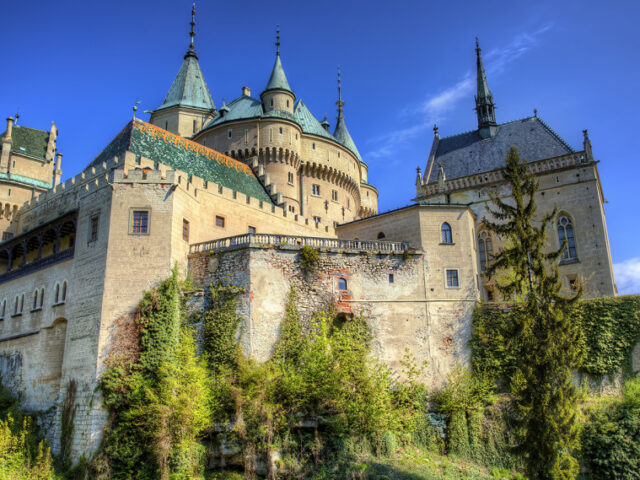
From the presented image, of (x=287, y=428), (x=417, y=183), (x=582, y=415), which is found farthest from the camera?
(x=417, y=183)

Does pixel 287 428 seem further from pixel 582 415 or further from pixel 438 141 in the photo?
pixel 438 141

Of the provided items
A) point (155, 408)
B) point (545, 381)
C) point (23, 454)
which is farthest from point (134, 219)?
point (545, 381)

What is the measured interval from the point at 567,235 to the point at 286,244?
21.0m

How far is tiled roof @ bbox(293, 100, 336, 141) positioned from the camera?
52344mm

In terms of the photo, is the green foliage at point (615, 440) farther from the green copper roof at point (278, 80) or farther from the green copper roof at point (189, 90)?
the green copper roof at point (189, 90)

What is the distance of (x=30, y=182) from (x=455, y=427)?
39.6m

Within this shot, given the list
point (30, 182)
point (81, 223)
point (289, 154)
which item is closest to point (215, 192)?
point (81, 223)

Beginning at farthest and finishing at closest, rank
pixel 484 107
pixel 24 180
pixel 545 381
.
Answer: pixel 484 107 → pixel 24 180 → pixel 545 381

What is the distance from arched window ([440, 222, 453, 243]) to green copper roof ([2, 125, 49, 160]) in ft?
120

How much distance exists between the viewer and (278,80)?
5138 centimetres

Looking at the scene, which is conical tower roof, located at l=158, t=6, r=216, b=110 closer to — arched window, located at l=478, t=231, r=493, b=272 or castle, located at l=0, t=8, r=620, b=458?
castle, located at l=0, t=8, r=620, b=458

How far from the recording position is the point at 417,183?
1879 inches

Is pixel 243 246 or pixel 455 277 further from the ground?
pixel 243 246

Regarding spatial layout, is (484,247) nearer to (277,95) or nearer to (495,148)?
(495,148)
